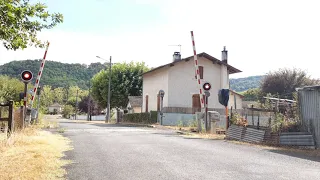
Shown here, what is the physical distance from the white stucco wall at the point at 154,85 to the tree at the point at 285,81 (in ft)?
60.1

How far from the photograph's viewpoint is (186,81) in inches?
1437

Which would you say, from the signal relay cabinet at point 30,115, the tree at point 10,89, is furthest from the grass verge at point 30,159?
the tree at point 10,89

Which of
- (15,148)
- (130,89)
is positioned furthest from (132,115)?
(15,148)

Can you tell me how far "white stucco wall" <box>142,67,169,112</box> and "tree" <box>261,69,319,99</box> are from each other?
60.1 feet

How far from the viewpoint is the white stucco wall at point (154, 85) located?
36525 mm

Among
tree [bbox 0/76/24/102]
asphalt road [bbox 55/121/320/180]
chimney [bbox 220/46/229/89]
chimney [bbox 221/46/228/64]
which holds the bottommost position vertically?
asphalt road [bbox 55/121/320/180]

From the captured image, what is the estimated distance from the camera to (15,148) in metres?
9.81

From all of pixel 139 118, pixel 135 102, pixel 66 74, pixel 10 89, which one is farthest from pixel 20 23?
pixel 66 74

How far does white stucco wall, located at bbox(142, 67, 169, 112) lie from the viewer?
36525mm

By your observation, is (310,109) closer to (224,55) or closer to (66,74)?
(224,55)

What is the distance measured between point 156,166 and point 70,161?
2.05 meters

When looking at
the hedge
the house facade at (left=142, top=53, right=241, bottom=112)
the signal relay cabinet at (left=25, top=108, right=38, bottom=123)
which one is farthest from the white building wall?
the signal relay cabinet at (left=25, top=108, right=38, bottom=123)

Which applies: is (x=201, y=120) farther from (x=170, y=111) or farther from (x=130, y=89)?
(x=130, y=89)

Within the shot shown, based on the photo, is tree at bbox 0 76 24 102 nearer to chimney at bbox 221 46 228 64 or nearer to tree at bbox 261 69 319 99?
chimney at bbox 221 46 228 64
